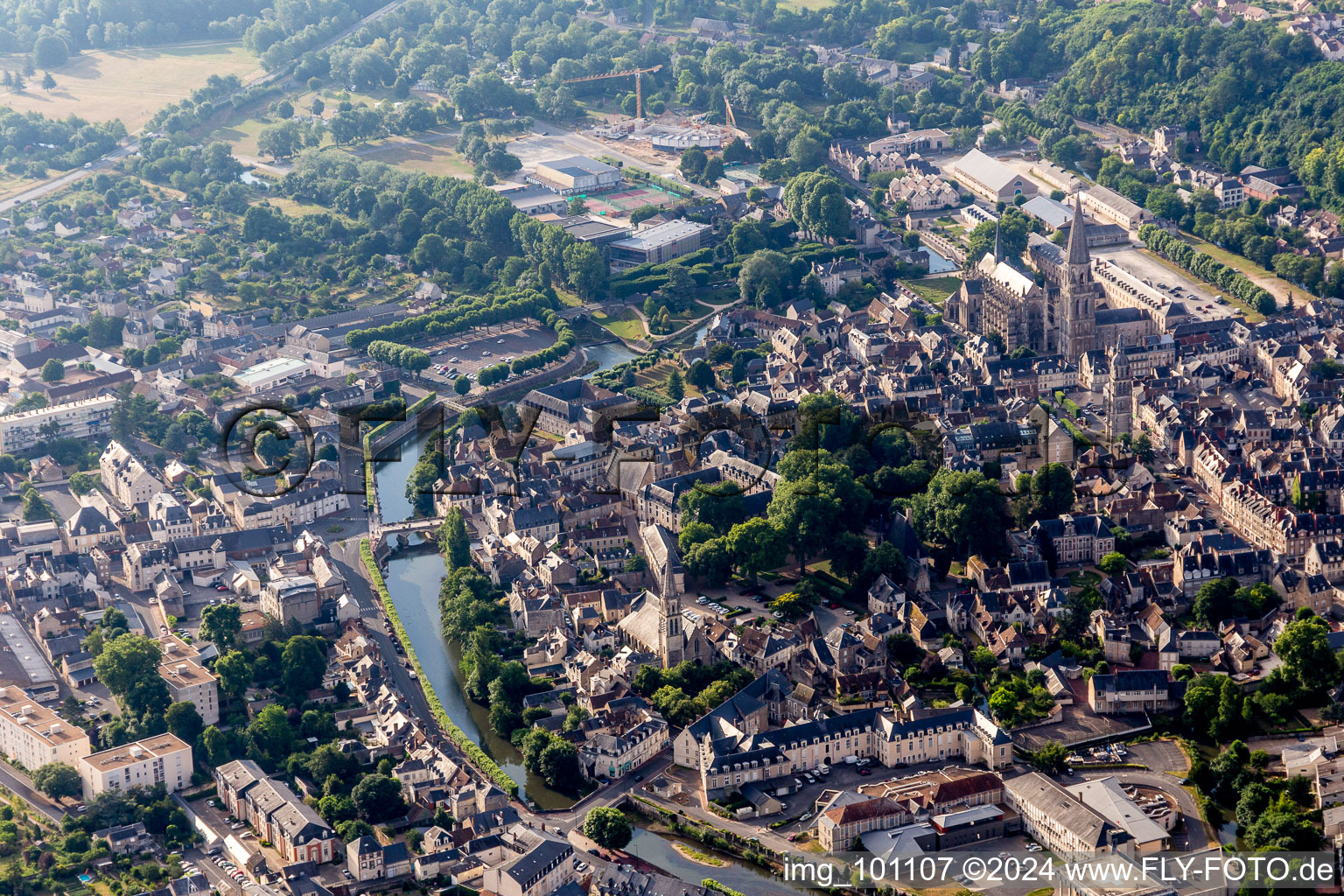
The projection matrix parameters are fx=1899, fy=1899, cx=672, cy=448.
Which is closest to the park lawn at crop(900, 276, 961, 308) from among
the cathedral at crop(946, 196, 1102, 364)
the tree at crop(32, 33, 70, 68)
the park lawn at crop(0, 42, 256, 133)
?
the cathedral at crop(946, 196, 1102, 364)

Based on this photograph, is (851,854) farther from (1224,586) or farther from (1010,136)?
(1010,136)

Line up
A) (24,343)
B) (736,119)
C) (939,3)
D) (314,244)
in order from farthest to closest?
(939,3), (736,119), (314,244), (24,343)

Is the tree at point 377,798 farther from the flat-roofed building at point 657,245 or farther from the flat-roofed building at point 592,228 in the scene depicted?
the flat-roofed building at point 657,245

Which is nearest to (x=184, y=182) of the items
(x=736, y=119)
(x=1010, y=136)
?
(x=736, y=119)

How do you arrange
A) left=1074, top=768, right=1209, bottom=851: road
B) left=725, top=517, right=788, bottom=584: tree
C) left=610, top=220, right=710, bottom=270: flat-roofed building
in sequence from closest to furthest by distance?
1. left=1074, top=768, right=1209, bottom=851: road
2. left=725, top=517, right=788, bottom=584: tree
3. left=610, top=220, right=710, bottom=270: flat-roofed building

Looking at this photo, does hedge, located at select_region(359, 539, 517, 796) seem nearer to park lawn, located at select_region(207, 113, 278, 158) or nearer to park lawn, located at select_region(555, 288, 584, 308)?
park lawn, located at select_region(555, 288, 584, 308)

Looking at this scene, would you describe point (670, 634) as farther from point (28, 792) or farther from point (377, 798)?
point (28, 792)
